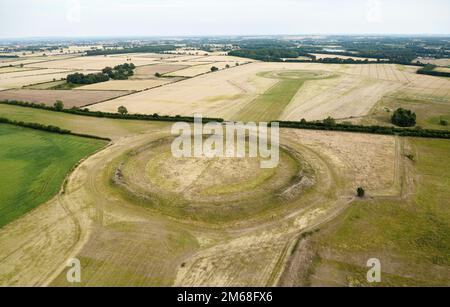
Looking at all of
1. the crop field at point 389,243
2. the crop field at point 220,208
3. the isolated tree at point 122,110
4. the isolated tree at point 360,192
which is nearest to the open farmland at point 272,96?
the isolated tree at point 122,110

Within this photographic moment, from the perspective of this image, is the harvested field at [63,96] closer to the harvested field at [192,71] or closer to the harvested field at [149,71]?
the harvested field at [149,71]

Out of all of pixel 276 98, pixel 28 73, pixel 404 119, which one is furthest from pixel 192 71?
pixel 404 119

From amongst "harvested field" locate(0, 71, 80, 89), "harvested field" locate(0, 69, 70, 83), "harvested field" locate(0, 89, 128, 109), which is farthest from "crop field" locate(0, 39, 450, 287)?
"harvested field" locate(0, 69, 70, 83)

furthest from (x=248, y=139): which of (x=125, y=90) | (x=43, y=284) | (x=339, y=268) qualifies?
(x=125, y=90)

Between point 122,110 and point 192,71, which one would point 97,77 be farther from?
point 122,110
